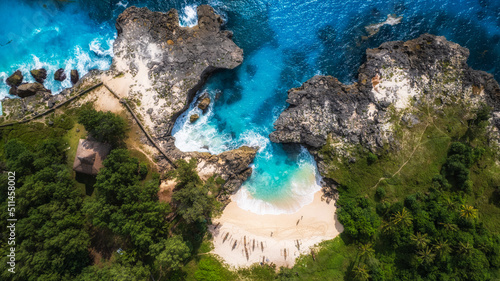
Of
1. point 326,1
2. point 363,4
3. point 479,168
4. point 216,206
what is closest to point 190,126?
point 216,206

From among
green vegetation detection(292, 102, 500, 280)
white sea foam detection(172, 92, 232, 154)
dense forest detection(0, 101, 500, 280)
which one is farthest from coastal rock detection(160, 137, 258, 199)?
green vegetation detection(292, 102, 500, 280)

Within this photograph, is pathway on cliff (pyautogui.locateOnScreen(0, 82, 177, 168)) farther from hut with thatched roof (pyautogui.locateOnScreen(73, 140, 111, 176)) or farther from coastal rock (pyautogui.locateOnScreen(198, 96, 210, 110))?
coastal rock (pyautogui.locateOnScreen(198, 96, 210, 110))

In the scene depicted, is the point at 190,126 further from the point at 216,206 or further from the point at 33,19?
the point at 33,19

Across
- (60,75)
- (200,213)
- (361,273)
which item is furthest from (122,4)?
(361,273)

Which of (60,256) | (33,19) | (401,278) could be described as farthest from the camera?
(33,19)

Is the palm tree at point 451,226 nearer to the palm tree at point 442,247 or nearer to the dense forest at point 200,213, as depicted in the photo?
the dense forest at point 200,213

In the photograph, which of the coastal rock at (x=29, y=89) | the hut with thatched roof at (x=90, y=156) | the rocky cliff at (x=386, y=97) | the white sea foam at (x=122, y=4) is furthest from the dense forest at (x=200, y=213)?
the white sea foam at (x=122, y=4)
